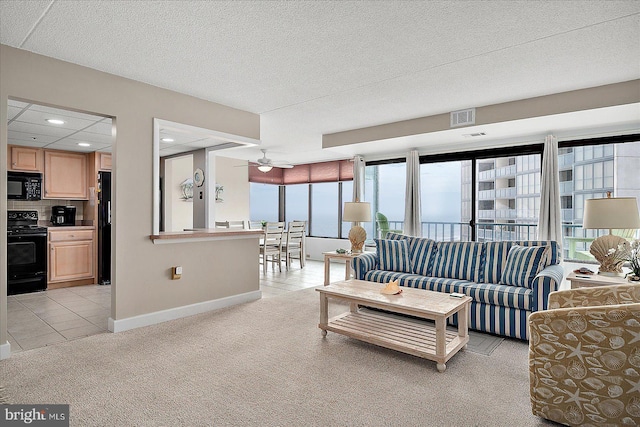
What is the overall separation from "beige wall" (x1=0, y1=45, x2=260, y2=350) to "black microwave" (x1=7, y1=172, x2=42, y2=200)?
3051mm

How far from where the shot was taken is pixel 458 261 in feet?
13.4

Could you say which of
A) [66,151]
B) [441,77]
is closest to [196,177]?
[66,151]

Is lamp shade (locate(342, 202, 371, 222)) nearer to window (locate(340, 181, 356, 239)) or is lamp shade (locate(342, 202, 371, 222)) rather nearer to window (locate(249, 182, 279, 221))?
window (locate(340, 181, 356, 239))

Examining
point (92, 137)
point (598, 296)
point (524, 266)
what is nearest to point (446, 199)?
point (524, 266)

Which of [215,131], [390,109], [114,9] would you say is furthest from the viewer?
[390,109]

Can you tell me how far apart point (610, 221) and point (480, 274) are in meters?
1.25

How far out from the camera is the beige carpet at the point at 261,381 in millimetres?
2037

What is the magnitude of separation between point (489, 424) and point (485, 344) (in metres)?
1.33

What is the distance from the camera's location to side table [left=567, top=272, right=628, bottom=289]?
121 inches

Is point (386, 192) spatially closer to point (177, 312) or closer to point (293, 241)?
point (293, 241)

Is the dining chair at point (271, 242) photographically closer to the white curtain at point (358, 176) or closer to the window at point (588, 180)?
the white curtain at point (358, 176)

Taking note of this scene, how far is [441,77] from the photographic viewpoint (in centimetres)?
347

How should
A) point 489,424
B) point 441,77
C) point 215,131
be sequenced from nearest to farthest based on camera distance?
point 489,424, point 441,77, point 215,131

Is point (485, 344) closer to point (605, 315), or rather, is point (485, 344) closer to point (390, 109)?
point (605, 315)
